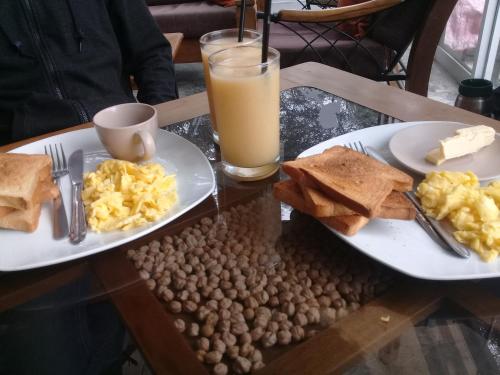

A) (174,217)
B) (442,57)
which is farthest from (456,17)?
(174,217)

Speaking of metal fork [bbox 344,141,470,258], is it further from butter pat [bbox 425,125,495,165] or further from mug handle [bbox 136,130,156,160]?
mug handle [bbox 136,130,156,160]

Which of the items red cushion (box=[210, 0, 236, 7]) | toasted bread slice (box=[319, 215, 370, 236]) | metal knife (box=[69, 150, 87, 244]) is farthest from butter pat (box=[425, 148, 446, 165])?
red cushion (box=[210, 0, 236, 7])

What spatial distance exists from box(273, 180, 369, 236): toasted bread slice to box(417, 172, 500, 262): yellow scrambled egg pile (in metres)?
0.10

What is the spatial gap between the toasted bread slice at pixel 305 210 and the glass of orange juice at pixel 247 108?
11 cm

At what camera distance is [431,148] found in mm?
738

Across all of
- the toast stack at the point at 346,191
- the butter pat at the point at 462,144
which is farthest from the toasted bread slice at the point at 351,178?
the butter pat at the point at 462,144

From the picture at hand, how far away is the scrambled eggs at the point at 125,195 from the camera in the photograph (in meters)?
0.61

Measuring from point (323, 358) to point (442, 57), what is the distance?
3.74 meters

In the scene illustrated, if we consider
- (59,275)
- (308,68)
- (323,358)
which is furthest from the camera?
(308,68)

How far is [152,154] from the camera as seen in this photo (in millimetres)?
741

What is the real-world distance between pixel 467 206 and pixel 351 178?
155 millimetres

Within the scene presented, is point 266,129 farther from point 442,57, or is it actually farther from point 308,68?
point 442,57

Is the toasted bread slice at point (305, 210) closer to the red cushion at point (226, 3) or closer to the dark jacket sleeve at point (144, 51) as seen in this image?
the dark jacket sleeve at point (144, 51)

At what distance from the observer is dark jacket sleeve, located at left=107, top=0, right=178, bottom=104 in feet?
4.31
